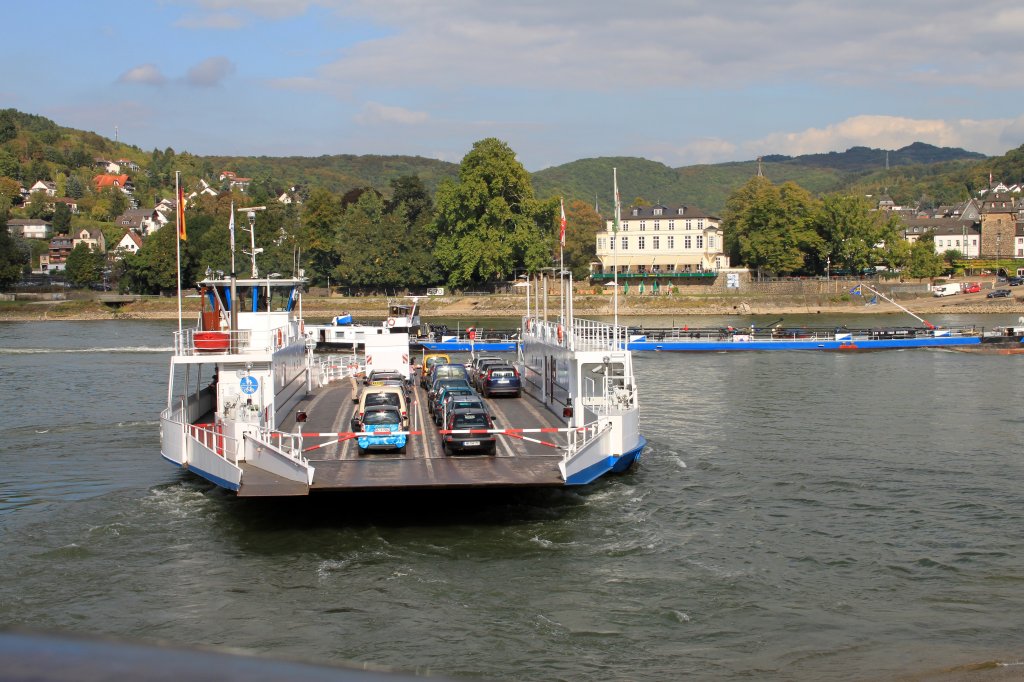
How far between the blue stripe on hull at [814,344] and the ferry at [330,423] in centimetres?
3975

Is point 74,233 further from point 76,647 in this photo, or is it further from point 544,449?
point 76,647

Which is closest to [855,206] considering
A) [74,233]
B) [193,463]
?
[193,463]

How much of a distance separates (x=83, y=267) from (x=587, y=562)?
137829mm

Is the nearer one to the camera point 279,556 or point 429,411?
point 279,556

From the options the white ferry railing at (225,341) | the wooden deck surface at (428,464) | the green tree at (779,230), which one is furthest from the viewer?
the green tree at (779,230)

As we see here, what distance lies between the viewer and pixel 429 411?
3606 cm

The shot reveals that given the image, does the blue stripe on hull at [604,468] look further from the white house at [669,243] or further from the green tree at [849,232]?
the white house at [669,243]

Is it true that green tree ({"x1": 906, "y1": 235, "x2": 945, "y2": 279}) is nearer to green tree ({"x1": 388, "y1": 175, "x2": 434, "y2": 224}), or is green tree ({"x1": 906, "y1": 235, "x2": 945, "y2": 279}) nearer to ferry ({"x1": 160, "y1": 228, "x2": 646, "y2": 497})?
green tree ({"x1": 388, "y1": 175, "x2": 434, "y2": 224})

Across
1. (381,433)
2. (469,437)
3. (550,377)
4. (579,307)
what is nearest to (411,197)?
(579,307)

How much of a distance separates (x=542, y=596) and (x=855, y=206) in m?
114

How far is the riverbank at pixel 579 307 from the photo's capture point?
395 ft

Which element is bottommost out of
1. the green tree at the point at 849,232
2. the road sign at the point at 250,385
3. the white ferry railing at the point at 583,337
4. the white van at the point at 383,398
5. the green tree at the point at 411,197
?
the white van at the point at 383,398

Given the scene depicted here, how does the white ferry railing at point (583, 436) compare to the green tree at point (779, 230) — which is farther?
the green tree at point (779, 230)

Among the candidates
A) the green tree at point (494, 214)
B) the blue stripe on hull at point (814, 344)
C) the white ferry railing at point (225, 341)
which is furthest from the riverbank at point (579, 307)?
the white ferry railing at point (225, 341)
